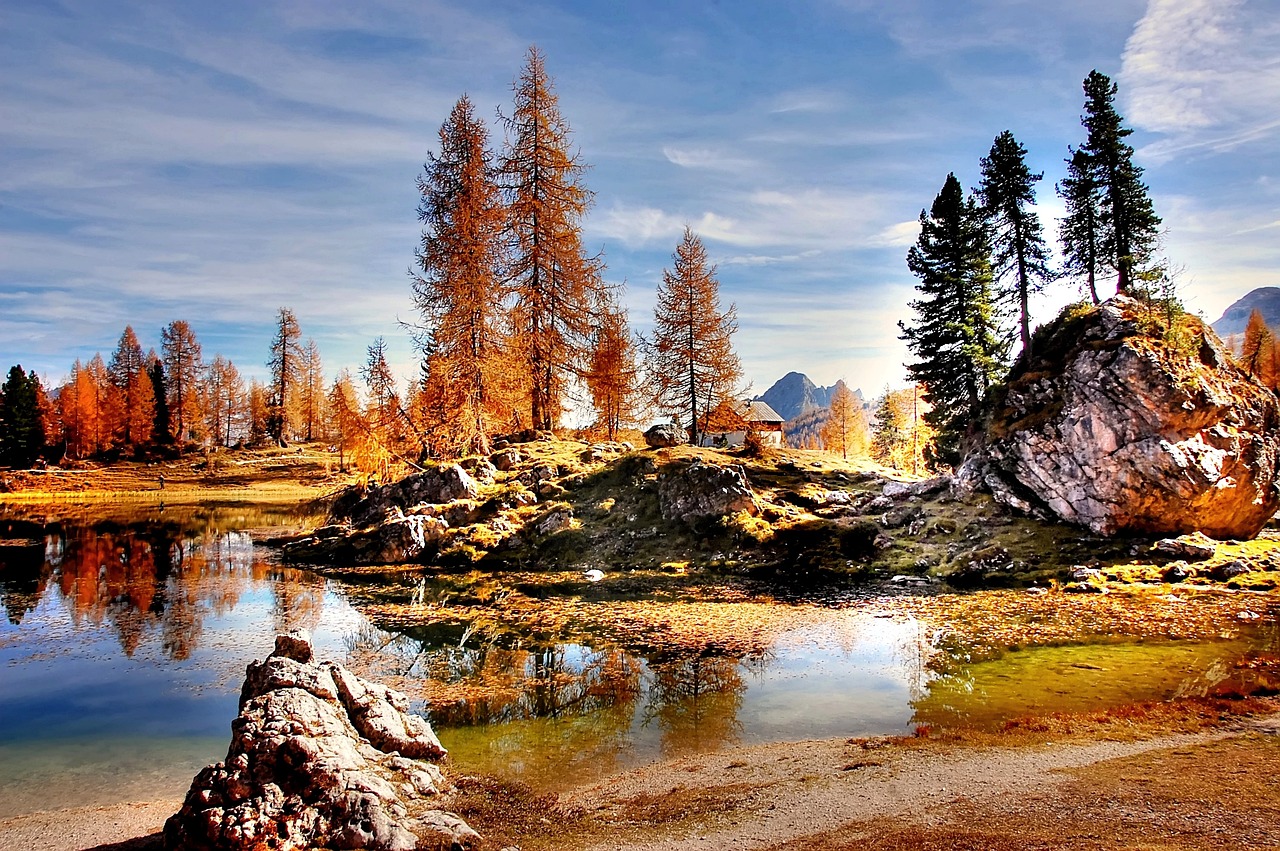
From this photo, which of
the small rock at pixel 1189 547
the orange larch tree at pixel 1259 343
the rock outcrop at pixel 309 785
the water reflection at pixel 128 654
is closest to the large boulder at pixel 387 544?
the water reflection at pixel 128 654

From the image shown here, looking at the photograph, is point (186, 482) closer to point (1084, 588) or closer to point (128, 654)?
point (128, 654)

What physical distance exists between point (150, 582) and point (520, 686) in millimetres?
20838

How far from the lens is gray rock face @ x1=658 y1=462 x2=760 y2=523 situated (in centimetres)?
3144

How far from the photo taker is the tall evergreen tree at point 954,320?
36.5 meters

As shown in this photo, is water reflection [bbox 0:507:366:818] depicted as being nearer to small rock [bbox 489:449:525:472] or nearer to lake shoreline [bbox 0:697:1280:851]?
lake shoreline [bbox 0:697:1280:851]

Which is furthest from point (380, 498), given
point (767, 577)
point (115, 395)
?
point (115, 395)

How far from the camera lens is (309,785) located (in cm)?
831

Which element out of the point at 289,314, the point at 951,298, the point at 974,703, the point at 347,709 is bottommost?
the point at 974,703

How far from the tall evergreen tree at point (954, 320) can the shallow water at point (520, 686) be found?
21039 mm

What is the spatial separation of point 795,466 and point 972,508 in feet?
36.6

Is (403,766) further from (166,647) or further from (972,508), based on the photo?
(972,508)

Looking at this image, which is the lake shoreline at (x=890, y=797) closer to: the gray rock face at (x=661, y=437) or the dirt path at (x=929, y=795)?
the dirt path at (x=929, y=795)

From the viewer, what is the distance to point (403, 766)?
9.69 meters

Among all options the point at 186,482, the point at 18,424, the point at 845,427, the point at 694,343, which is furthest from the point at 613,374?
the point at 18,424
